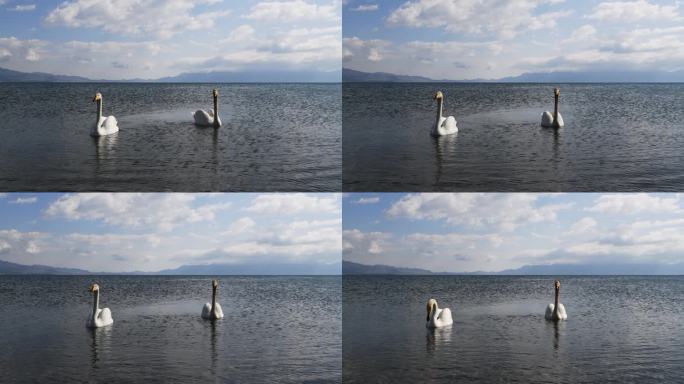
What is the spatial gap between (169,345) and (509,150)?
6800 millimetres

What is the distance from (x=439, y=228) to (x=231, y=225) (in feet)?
39.8

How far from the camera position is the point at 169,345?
14.5m

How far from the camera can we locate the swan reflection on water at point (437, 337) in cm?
1395

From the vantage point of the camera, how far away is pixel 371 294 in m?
24.2

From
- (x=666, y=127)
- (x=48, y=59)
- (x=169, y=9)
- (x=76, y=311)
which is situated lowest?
(x=76, y=311)

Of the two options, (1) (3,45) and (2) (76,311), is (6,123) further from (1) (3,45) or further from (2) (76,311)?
(1) (3,45)

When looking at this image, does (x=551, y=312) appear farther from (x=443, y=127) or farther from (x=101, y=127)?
(x=101, y=127)

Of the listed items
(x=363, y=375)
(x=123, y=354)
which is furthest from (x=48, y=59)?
(x=363, y=375)

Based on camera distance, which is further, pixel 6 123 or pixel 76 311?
pixel 6 123

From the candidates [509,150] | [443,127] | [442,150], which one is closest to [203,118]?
[443,127]

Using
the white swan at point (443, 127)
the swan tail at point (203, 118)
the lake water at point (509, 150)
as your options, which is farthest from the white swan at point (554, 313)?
the swan tail at point (203, 118)

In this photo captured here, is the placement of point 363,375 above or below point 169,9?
below

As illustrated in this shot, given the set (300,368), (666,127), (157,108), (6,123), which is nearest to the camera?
(300,368)

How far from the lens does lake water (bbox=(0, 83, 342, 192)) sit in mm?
15750
